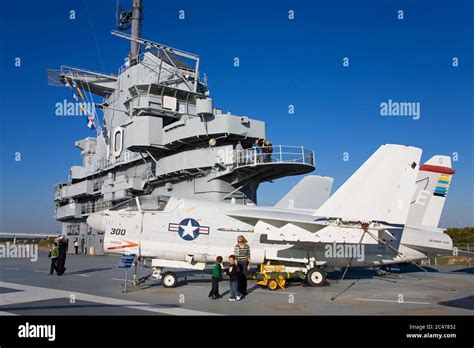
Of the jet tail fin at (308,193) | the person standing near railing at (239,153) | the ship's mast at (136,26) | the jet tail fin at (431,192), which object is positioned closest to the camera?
the jet tail fin at (431,192)

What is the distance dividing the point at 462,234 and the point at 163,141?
3649 cm

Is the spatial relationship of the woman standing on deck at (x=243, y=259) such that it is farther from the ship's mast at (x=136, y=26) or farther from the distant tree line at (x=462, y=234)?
the distant tree line at (x=462, y=234)

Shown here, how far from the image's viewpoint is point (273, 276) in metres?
14.2

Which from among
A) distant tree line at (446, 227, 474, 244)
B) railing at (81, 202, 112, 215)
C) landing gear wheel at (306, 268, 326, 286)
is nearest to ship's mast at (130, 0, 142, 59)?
railing at (81, 202, 112, 215)

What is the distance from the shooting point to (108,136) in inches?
1784

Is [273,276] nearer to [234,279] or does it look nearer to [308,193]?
[234,279]

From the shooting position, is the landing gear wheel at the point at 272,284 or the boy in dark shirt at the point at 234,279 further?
the landing gear wheel at the point at 272,284

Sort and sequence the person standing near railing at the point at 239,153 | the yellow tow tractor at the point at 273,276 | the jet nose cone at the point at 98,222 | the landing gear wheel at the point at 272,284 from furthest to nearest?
the person standing near railing at the point at 239,153
the jet nose cone at the point at 98,222
the yellow tow tractor at the point at 273,276
the landing gear wheel at the point at 272,284

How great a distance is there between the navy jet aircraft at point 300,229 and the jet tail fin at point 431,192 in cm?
139

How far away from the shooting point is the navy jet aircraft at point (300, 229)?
13641 mm

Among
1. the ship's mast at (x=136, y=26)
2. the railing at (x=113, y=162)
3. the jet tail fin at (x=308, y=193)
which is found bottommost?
the jet tail fin at (x=308, y=193)

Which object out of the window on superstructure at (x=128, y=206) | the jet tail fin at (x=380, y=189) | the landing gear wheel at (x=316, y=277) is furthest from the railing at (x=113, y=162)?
the jet tail fin at (x=380, y=189)
